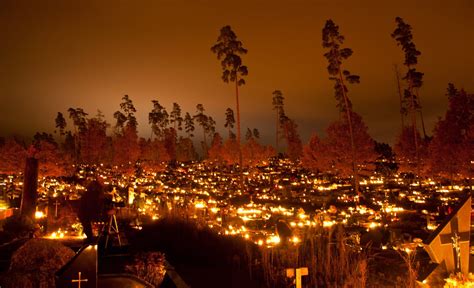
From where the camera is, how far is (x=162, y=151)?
60.9 m

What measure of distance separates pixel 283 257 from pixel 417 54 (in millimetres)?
31169

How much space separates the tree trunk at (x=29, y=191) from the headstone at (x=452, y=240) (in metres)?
13.4

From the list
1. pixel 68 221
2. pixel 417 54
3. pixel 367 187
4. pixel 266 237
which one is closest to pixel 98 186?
pixel 68 221

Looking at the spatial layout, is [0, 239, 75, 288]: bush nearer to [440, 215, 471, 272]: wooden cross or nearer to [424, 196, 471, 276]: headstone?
[424, 196, 471, 276]: headstone

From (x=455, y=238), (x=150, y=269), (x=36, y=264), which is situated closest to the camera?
(x=455, y=238)

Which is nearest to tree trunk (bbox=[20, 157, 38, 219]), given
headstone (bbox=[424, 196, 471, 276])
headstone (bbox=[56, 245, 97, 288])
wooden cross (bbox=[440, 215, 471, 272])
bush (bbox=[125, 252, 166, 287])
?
bush (bbox=[125, 252, 166, 287])

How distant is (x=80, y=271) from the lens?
5301 mm

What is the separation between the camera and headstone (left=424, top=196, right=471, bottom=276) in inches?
240

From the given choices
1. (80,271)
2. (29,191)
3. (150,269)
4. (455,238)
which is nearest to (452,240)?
(455,238)

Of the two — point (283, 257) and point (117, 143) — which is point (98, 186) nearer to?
point (283, 257)

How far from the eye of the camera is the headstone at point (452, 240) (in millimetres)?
6094

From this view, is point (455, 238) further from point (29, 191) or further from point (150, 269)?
point (29, 191)

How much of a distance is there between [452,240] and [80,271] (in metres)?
5.52

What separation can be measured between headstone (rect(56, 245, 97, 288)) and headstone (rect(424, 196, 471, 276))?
4.97 metres
